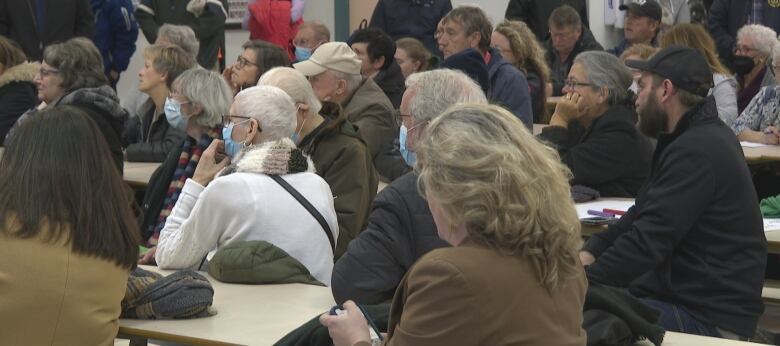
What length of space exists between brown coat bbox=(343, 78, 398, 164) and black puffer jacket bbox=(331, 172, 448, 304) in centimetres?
312

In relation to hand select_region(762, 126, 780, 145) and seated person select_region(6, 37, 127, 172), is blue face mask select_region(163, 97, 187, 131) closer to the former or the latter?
seated person select_region(6, 37, 127, 172)

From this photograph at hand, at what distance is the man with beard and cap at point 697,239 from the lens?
423 cm

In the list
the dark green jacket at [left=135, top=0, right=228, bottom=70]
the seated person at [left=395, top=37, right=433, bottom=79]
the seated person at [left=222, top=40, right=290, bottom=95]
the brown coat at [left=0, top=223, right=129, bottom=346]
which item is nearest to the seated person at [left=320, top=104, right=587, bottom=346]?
the brown coat at [left=0, top=223, right=129, bottom=346]

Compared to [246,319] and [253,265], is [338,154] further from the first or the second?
[246,319]

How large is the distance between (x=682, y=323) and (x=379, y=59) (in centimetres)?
463

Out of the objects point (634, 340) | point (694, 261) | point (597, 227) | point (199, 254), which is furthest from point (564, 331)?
point (597, 227)

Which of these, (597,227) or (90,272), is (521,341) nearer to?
(90,272)

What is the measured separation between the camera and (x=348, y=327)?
10.1ft

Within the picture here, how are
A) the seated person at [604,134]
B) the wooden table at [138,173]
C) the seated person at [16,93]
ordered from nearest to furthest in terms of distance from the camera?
1. the seated person at [604,134]
2. the wooden table at [138,173]
3. the seated person at [16,93]

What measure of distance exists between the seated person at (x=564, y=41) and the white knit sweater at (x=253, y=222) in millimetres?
6774

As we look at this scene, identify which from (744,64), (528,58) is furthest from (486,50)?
(744,64)

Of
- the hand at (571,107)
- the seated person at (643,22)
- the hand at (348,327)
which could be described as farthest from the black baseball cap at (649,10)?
the hand at (348,327)

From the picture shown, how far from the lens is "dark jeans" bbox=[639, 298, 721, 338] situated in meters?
4.28

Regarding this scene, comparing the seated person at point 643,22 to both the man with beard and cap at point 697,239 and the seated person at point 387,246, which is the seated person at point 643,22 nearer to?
the man with beard and cap at point 697,239
